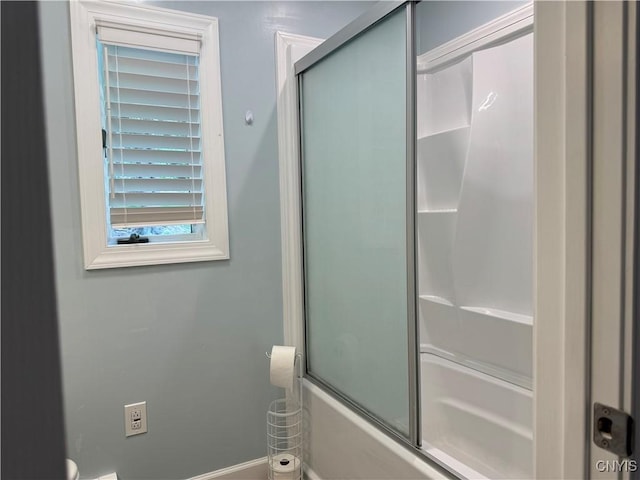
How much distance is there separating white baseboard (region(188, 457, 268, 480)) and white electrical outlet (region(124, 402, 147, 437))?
0.33 metres

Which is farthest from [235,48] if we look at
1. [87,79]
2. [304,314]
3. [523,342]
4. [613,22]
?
[523,342]

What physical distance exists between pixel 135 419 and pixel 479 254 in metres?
1.58

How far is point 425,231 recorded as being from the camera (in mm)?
2133

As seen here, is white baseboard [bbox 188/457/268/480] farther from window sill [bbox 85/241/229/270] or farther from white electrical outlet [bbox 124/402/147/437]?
window sill [bbox 85/241/229/270]

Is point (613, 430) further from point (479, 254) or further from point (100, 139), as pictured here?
point (100, 139)

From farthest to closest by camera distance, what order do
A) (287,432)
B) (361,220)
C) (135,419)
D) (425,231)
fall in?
(425,231) < (287,432) < (135,419) < (361,220)

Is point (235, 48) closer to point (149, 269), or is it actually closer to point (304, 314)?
point (149, 269)

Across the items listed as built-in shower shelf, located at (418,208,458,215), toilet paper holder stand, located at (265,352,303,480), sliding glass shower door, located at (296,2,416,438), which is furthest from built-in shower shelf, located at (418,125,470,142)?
toilet paper holder stand, located at (265,352,303,480)

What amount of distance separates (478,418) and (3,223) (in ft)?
6.40

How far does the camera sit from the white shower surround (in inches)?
67.3

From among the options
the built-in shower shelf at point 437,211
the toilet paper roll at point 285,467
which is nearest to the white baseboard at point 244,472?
the toilet paper roll at point 285,467

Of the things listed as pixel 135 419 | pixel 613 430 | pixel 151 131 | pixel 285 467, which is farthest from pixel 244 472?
pixel 613 430

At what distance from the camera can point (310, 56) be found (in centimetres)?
182

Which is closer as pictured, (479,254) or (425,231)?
(479,254)
